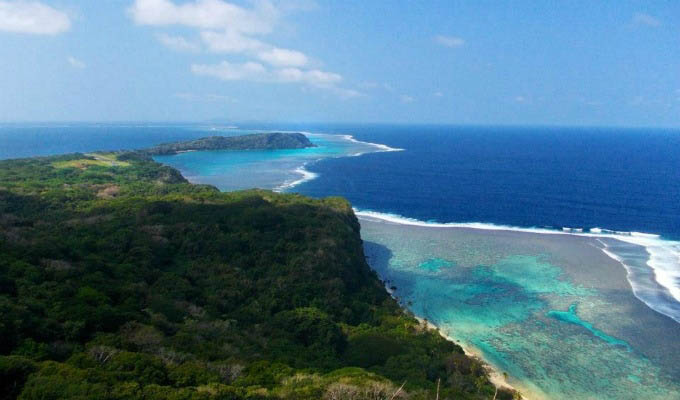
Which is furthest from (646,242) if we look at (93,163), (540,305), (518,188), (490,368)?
(93,163)

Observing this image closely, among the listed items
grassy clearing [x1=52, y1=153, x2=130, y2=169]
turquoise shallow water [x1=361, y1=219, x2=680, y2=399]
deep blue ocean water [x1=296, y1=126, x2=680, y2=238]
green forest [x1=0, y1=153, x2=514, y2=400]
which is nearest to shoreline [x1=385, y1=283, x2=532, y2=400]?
turquoise shallow water [x1=361, y1=219, x2=680, y2=399]

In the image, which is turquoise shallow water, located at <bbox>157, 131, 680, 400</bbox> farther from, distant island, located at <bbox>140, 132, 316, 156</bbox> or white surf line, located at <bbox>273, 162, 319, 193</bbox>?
distant island, located at <bbox>140, 132, 316, 156</bbox>

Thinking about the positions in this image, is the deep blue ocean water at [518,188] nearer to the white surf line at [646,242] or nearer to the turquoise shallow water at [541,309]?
the white surf line at [646,242]

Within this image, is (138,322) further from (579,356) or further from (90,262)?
(579,356)

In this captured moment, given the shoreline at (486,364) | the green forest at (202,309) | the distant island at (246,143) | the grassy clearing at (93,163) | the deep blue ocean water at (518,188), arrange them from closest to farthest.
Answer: the green forest at (202,309)
the shoreline at (486,364)
the deep blue ocean water at (518,188)
the grassy clearing at (93,163)
the distant island at (246,143)

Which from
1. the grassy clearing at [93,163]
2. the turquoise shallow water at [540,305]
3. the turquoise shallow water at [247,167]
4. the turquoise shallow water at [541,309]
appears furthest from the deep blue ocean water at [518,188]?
the grassy clearing at [93,163]
